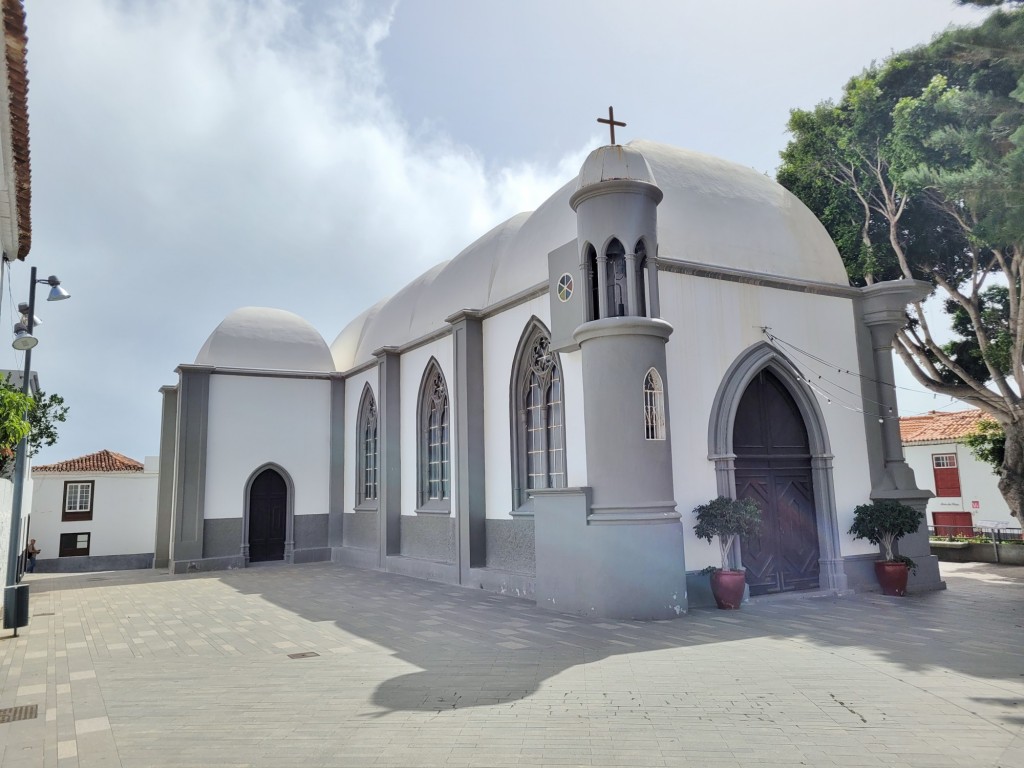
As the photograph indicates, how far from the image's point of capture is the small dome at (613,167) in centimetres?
1037

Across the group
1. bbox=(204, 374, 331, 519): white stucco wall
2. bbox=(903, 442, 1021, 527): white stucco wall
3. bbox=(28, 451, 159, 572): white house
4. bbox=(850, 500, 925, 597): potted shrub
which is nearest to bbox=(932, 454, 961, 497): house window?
bbox=(903, 442, 1021, 527): white stucco wall

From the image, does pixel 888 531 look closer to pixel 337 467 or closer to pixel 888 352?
pixel 888 352

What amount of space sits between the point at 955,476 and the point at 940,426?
7.22 ft

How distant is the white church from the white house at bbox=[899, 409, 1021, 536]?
15414mm

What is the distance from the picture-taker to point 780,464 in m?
11.8

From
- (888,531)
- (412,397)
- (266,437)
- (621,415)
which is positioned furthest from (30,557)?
(888,531)

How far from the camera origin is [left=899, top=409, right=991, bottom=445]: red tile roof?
25.9 m

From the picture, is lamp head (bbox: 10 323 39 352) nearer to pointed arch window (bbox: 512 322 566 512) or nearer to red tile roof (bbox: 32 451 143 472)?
pointed arch window (bbox: 512 322 566 512)

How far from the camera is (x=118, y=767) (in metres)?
4.55

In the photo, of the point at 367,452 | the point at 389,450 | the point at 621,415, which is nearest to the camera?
the point at 621,415

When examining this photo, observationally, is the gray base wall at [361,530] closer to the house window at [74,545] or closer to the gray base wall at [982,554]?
the house window at [74,545]

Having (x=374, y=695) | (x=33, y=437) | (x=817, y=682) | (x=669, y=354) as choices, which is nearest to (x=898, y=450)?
(x=669, y=354)

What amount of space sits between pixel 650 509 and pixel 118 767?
21.7 ft

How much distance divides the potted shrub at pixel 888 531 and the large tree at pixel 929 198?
15.5 feet
